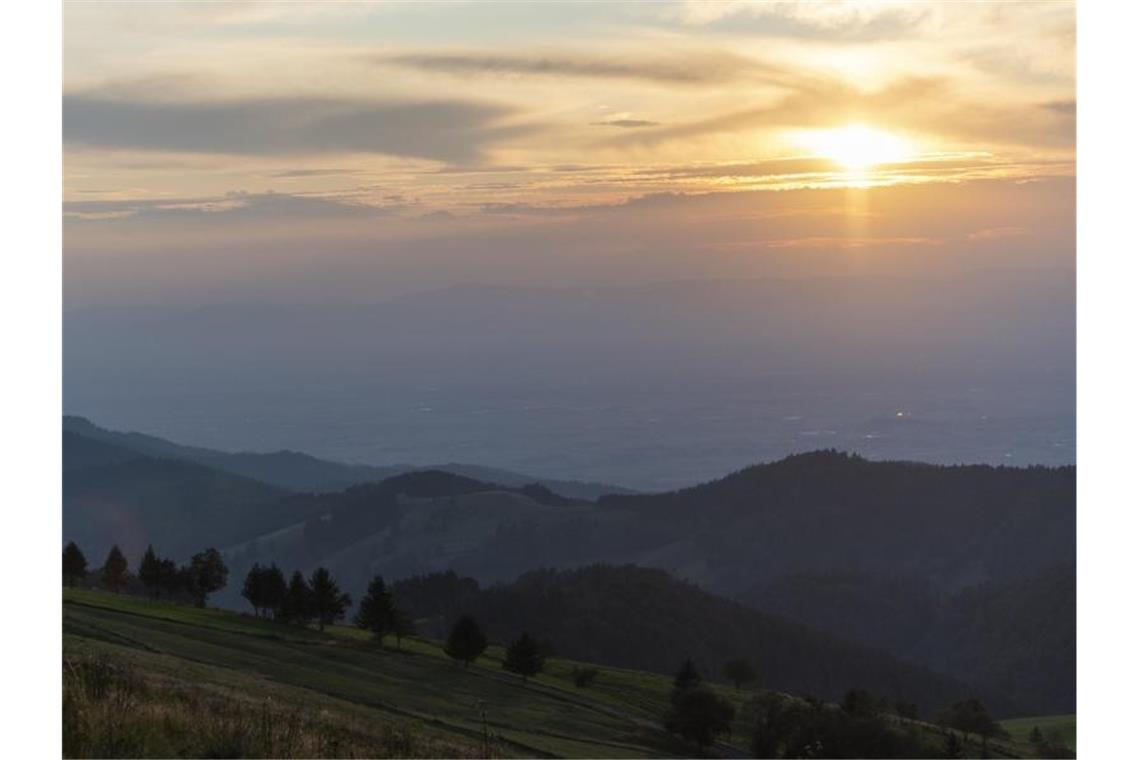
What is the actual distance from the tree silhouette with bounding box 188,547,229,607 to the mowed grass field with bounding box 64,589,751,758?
1626 centimetres

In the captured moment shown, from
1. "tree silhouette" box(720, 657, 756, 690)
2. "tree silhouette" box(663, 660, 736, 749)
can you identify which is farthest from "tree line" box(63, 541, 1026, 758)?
"tree silhouette" box(720, 657, 756, 690)

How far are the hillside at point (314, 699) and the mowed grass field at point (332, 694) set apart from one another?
82mm

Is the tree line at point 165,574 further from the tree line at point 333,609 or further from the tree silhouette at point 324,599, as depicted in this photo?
the tree silhouette at point 324,599

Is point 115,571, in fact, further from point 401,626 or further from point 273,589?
point 401,626

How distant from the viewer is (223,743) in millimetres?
19531

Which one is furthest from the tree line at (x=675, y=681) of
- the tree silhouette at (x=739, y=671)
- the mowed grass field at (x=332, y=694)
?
the tree silhouette at (x=739, y=671)

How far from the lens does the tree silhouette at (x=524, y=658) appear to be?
10369 cm

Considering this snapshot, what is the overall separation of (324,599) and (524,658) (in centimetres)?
1954

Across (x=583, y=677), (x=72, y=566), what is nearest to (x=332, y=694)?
(x=583, y=677)

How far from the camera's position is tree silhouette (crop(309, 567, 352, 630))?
107m

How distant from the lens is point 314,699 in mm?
43438

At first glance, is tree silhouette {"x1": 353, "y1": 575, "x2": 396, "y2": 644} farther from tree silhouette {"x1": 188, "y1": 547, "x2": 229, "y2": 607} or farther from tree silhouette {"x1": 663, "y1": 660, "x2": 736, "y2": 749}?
tree silhouette {"x1": 663, "y1": 660, "x2": 736, "y2": 749}
